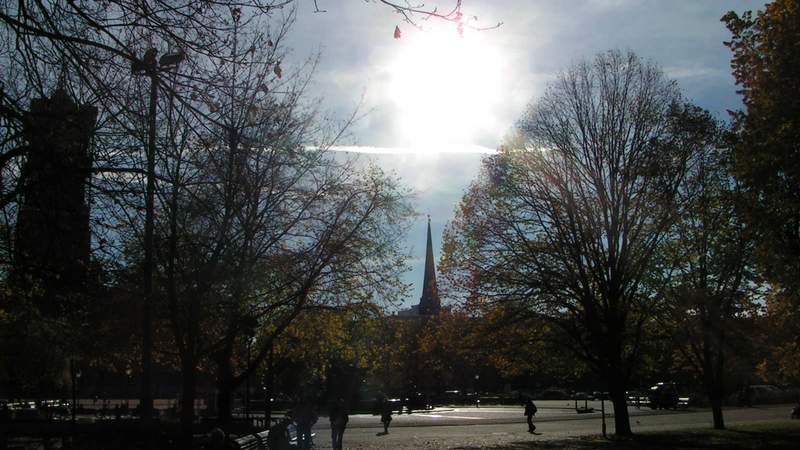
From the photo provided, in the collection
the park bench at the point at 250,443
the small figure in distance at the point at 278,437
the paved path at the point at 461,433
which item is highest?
the park bench at the point at 250,443

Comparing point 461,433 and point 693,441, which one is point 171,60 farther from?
point 461,433

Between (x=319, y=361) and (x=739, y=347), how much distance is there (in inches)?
717

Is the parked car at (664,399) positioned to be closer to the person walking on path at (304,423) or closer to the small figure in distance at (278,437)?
the person walking on path at (304,423)

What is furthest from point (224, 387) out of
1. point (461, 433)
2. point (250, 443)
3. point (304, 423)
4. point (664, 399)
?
point (664, 399)

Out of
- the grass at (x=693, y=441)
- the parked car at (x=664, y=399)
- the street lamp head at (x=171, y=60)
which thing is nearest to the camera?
the street lamp head at (x=171, y=60)

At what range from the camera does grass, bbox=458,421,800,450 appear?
23.2 metres

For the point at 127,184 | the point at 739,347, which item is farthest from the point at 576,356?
the point at 127,184

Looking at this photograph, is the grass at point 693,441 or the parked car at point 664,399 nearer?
the grass at point 693,441

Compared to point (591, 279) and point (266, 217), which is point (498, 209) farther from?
point (266, 217)

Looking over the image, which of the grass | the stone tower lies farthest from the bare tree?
the stone tower

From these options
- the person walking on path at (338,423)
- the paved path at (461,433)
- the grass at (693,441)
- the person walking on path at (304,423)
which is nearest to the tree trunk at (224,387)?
the person walking on path at (304,423)

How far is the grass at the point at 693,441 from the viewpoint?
76.2 feet

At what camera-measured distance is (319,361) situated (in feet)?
96.6

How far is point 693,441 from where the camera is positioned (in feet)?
81.0
